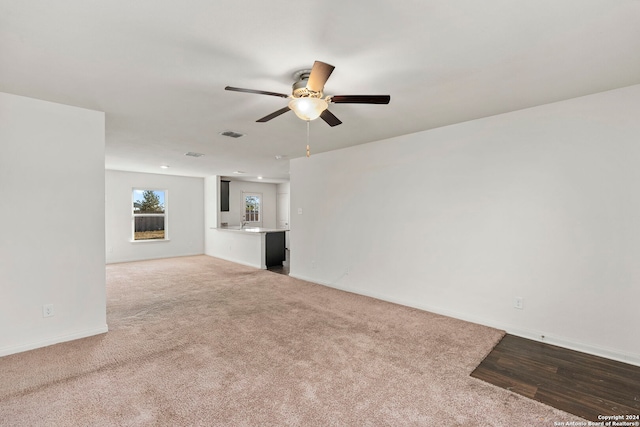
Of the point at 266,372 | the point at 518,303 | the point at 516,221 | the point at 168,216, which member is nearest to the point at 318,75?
the point at 266,372

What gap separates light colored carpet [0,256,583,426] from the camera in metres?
1.95

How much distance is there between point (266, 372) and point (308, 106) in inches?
84.3

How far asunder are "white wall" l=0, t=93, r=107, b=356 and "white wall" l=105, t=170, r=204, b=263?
16.4 feet

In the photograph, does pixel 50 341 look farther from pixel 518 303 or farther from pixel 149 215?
pixel 149 215

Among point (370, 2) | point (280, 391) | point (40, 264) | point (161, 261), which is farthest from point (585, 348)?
point (161, 261)

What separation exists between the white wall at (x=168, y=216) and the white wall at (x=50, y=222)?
5.00 m

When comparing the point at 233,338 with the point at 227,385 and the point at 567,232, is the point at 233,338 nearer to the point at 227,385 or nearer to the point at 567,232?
the point at 227,385

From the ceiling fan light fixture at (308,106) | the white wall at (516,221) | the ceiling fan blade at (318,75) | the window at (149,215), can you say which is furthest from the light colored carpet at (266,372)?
the window at (149,215)

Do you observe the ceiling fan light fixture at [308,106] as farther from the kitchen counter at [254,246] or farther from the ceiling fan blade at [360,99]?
the kitchen counter at [254,246]

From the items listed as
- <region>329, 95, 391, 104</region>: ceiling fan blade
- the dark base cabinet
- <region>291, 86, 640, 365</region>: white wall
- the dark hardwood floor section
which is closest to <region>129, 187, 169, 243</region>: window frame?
the dark base cabinet

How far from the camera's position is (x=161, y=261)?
7832mm

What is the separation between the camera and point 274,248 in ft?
24.0

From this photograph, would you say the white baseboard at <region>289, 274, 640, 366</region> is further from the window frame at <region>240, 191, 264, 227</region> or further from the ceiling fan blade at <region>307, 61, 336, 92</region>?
the window frame at <region>240, 191, 264, 227</region>

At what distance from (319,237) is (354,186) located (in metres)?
1.21
